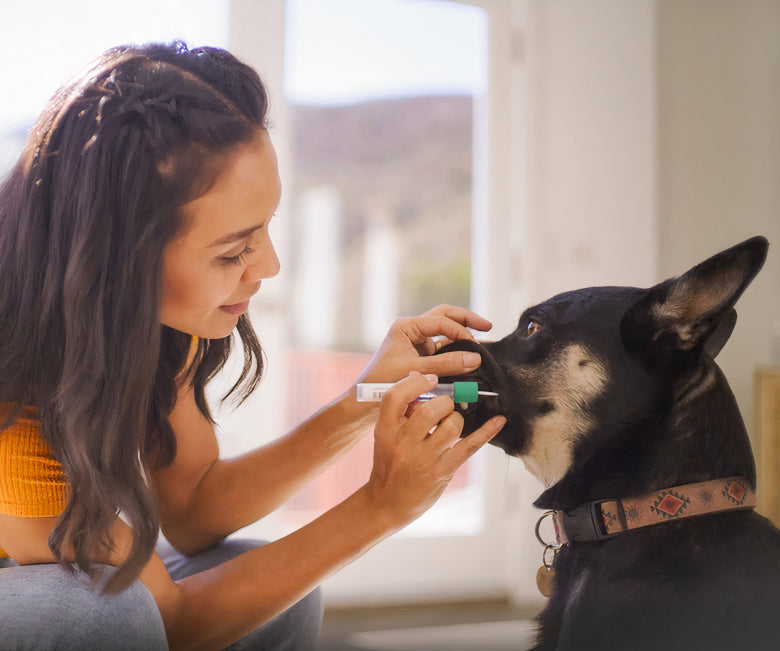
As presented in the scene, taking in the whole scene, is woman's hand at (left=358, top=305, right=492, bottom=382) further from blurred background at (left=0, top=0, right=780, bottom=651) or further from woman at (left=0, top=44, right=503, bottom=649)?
blurred background at (left=0, top=0, right=780, bottom=651)

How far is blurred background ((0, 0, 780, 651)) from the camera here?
1.75 metres

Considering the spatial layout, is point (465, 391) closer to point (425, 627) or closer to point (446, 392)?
point (446, 392)

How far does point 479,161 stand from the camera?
246 cm

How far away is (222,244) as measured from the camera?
95 cm

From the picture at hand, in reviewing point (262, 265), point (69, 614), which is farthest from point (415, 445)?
point (69, 614)

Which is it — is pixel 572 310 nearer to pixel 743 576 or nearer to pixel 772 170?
pixel 743 576

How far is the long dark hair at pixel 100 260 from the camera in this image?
2.82ft

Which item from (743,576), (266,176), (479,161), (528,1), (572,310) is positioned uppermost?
(528,1)

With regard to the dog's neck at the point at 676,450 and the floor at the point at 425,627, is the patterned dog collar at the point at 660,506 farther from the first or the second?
the floor at the point at 425,627

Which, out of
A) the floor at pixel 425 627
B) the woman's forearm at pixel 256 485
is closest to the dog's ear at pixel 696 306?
the woman's forearm at pixel 256 485

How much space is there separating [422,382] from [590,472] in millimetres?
284

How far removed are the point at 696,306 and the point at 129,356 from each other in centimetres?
78

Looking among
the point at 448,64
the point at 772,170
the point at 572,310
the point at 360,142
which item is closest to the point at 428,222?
the point at 360,142

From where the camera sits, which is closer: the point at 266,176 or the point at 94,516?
the point at 94,516
